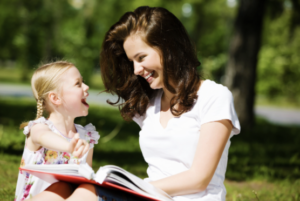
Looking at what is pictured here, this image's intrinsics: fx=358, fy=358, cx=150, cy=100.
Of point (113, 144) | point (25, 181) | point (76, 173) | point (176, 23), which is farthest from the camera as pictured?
point (113, 144)

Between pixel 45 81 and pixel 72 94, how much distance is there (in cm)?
18

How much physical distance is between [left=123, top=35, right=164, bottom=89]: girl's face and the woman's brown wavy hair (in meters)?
0.03

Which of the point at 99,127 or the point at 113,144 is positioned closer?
the point at 113,144

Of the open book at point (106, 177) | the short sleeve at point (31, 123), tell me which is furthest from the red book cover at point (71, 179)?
the short sleeve at point (31, 123)

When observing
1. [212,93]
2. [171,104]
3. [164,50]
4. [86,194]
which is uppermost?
[164,50]

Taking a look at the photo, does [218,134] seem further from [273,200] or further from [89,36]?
[89,36]

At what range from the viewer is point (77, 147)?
1676mm

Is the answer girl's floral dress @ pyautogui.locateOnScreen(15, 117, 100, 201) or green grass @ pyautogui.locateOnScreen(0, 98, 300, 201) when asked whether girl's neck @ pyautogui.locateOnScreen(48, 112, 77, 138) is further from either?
green grass @ pyautogui.locateOnScreen(0, 98, 300, 201)

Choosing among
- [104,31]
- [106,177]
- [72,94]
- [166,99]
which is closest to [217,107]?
[166,99]

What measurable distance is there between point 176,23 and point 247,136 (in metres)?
4.76

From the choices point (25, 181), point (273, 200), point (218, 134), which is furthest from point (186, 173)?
point (273, 200)

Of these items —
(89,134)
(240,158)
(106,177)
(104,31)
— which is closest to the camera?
(106,177)

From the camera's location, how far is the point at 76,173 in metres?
1.58

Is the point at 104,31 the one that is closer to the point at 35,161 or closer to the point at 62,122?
the point at 62,122
